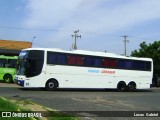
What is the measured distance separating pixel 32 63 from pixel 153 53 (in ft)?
87.8

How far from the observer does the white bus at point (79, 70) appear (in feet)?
90.6

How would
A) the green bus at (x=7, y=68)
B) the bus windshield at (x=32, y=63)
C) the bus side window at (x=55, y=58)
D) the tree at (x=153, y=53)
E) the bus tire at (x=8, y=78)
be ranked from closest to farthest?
the bus windshield at (x=32, y=63) < the bus side window at (x=55, y=58) < the green bus at (x=7, y=68) < the bus tire at (x=8, y=78) < the tree at (x=153, y=53)

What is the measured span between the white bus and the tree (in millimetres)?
15555

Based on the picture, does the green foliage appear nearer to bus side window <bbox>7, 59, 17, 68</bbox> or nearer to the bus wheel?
the bus wheel

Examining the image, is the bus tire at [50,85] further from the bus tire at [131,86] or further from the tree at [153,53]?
the tree at [153,53]

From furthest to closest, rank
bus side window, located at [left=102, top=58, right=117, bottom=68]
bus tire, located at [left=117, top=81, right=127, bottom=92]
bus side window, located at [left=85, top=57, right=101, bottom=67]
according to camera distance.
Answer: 1. bus tire, located at [left=117, top=81, right=127, bottom=92]
2. bus side window, located at [left=102, top=58, right=117, bottom=68]
3. bus side window, located at [left=85, top=57, right=101, bottom=67]

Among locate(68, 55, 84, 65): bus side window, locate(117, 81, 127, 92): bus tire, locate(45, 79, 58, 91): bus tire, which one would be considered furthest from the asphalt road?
locate(117, 81, 127, 92): bus tire

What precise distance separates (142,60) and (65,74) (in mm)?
8391

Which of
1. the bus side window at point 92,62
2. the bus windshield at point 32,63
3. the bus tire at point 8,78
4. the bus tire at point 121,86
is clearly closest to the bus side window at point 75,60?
the bus side window at point 92,62

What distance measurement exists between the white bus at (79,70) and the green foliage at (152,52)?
15681mm

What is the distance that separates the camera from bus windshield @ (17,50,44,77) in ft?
89.9

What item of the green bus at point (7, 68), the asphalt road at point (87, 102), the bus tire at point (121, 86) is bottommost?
the asphalt road at point (87, 102)

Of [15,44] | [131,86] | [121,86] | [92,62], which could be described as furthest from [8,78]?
[15,44]

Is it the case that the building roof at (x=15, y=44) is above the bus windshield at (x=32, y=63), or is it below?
above
